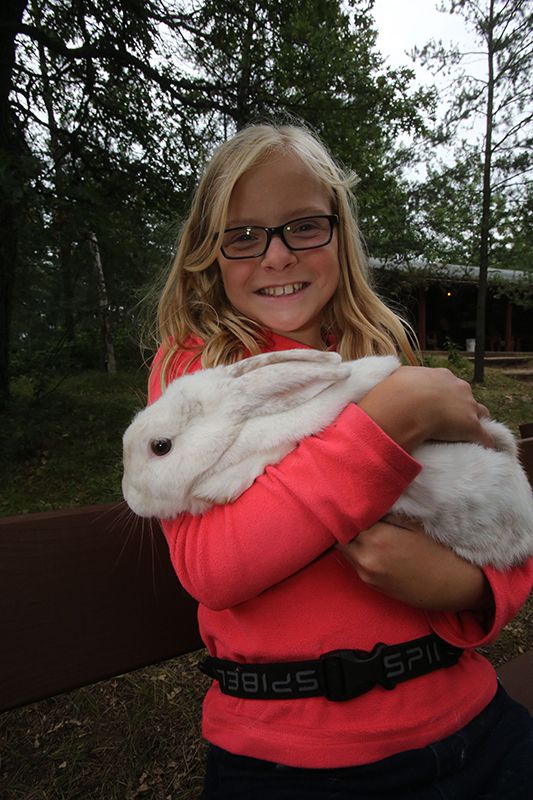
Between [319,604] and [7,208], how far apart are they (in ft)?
20.8

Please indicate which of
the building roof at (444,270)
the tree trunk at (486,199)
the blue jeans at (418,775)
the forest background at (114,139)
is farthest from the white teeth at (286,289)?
the tree trunk at (486,199)

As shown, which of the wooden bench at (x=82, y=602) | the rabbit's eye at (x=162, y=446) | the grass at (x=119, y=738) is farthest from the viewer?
the grass at (x=119, y=738)

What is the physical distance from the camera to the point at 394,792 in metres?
1.07

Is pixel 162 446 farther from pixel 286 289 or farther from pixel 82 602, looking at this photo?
pixel 286 289

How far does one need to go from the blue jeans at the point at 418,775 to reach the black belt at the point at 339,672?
0.14 meters

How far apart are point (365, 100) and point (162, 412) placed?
8.02 m

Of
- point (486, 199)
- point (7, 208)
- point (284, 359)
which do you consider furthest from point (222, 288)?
point (486, 199)

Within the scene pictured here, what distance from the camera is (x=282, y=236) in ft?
4.94

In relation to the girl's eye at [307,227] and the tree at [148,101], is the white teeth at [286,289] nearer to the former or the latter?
the girl's eye at [307,227]

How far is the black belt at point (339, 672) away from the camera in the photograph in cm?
109

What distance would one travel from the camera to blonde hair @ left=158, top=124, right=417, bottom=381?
1516 mm

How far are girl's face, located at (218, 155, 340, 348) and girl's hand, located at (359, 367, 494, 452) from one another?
46 centimetres

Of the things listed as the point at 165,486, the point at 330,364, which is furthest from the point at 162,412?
the point at 330,364

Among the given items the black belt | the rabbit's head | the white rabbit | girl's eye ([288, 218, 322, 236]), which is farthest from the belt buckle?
girl's eye ([288, 218, 322, 236])
